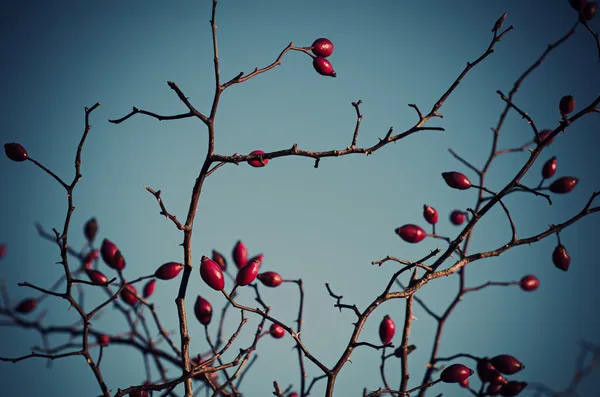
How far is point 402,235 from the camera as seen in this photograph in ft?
6.19

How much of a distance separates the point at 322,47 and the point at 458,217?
137 cm

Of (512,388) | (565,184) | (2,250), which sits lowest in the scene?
(512,388)

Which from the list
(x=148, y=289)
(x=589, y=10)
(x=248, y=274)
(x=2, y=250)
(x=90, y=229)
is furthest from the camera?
(x=2, y=250)

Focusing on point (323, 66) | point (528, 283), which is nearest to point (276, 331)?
point (323, 66)

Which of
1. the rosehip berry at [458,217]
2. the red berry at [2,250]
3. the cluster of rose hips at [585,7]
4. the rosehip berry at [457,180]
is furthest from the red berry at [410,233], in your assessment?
the red berry at [2,250]

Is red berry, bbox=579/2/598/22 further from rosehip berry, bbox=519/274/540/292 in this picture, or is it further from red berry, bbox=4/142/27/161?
red berry, bbox=4/142/27/161

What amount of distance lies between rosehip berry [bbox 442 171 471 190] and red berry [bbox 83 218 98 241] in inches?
63.6

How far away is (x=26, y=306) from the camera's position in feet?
7.70

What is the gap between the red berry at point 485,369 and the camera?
67.8 inches

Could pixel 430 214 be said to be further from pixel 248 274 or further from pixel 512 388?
pixel 248 274

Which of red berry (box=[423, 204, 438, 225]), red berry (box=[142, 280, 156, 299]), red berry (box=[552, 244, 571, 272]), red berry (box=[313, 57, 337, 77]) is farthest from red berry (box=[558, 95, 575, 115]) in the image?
red berry (box=[142, 280, 156, 299])

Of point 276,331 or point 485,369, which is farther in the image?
point 276,331

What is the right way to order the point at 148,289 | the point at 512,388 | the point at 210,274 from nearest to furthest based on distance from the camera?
1. the point at 210,274
2. the point at 512,388
3. the point at 148,289

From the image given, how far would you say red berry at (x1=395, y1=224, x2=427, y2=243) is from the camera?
1883 millimetres
